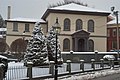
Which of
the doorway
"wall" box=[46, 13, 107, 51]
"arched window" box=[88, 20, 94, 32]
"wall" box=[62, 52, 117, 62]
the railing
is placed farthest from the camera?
"arched window" box=[88, 20, 94, 32]

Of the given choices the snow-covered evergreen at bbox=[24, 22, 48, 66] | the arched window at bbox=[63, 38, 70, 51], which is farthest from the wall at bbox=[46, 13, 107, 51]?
the snow-covered evergreen at bbox=[24, 22, 48, 66]

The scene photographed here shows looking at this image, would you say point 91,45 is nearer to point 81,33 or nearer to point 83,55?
point 81,33

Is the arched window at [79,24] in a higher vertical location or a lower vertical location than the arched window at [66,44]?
higher

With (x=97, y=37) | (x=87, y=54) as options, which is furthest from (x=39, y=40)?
(x=97, y=37)

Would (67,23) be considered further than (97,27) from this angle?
No

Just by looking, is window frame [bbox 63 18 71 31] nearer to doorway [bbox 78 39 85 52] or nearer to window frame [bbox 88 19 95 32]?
doorway [bbox 78 39 85 52]

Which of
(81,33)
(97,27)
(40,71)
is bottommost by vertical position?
(40,71)

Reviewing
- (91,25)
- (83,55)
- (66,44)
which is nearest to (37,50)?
(83,55)

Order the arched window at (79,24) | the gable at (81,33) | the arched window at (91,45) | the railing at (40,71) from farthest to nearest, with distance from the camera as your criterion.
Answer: the arched window at (79,24) < the arched window at (91,45) < the gable at (81,33) < the railing at (40,71)

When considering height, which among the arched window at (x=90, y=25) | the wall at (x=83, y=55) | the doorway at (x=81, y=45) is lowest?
the wall at (x=83, y=55)

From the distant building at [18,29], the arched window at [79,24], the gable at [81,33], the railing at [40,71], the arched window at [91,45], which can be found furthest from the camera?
the distant building at [18,29]

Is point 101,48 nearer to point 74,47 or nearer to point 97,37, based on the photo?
point 97,37

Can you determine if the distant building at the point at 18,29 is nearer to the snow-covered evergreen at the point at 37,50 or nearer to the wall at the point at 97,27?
the wall at the point at 97,27

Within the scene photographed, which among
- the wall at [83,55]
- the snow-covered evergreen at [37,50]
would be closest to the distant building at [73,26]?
the wall at [83,55]
